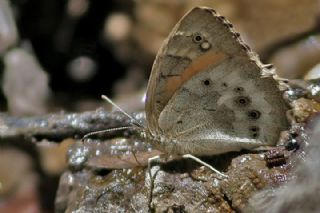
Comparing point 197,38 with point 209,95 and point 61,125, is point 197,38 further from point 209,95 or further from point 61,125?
point 61,125

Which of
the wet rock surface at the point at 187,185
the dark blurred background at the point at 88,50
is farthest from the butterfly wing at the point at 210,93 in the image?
the dark blurred background at the point at 88,50

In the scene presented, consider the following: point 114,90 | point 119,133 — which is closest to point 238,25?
point 114,90

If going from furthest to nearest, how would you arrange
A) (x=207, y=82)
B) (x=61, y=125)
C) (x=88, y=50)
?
1. (x=88, y=50)
2. (x=61, y=125)
3. (x=207, y=82)

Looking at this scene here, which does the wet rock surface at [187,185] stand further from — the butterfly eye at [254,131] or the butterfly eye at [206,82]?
the butterfly eye at [206,82]

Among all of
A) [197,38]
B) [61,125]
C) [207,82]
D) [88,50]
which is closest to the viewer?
[197,38]

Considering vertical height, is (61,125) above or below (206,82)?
below

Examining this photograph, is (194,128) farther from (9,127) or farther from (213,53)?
(9,127)

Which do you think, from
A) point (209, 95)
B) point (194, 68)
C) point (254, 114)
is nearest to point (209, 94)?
point (209, 95)
